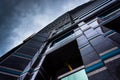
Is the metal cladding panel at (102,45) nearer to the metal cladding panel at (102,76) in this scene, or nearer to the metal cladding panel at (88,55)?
the metal cladding panel at (88,55)

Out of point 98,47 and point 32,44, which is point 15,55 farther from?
point 98,47

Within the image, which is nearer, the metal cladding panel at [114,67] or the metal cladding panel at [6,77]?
the metal cladding panel at [114,67]

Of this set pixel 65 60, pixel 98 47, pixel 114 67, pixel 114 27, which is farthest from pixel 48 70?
pixel 114 67

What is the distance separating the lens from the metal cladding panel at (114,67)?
438 cm

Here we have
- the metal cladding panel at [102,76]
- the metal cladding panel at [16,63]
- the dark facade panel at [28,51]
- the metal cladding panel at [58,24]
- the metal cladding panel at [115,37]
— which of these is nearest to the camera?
the metal cladding panel at [102,76]

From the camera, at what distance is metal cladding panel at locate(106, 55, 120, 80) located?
4381 millimetres

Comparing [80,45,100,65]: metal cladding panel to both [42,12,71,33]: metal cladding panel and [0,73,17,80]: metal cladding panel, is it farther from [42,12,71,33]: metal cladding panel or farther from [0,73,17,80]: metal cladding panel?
[42,12,71,33]: metal cladding panel

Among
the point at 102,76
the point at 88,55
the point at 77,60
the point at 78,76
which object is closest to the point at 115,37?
the point at 88,55

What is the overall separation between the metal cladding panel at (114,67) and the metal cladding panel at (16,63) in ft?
15.8

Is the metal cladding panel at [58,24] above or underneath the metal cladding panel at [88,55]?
underneath

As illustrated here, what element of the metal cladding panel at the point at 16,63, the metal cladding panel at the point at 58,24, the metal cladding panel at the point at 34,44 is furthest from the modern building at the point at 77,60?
the metal cladding panel at the point at 58,24

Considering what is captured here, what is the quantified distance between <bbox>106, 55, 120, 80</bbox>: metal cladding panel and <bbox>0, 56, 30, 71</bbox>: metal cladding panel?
4.82m

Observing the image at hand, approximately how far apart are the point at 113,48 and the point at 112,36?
1460mm

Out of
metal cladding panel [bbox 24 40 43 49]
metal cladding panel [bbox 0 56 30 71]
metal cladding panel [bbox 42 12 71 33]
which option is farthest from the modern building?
metal cladding panel [bbox 42 12 71 33]
